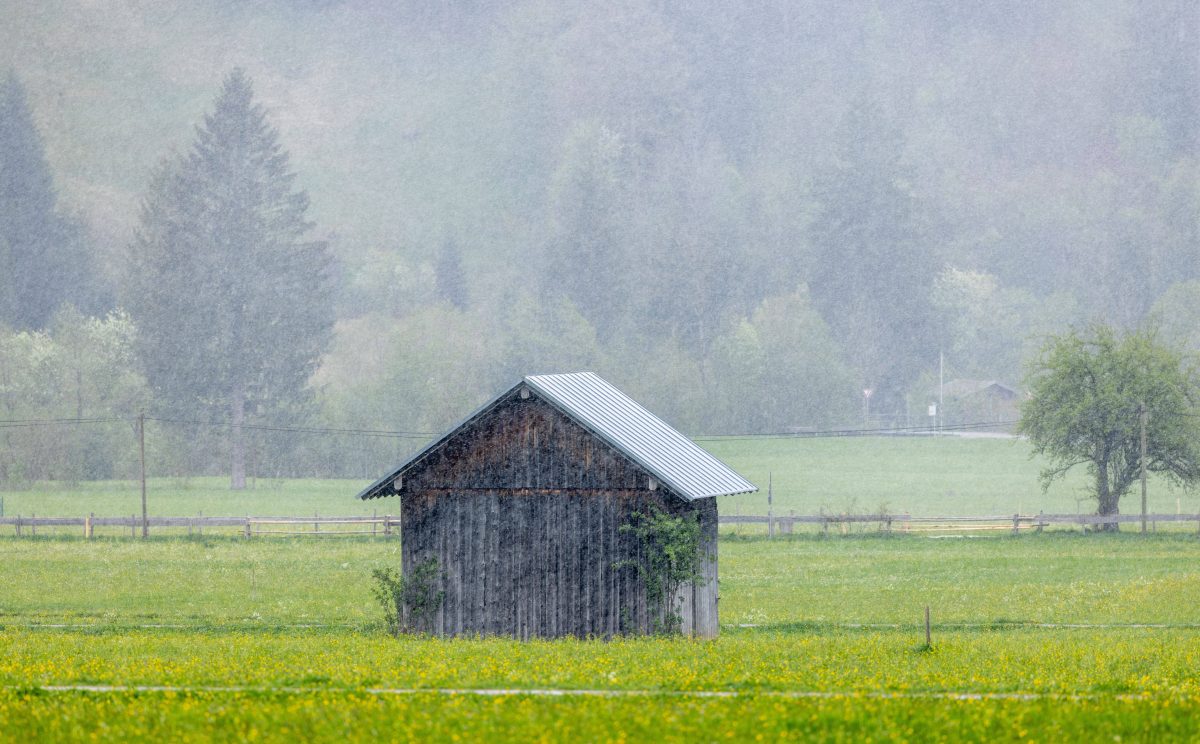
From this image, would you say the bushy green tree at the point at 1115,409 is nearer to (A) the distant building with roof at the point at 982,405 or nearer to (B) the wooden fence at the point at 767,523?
(B) the wooden fence at the point at 767,523

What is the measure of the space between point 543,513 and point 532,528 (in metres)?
Result: 0.36

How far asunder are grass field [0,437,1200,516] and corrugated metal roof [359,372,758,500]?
137ft

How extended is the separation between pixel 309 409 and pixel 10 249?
52.0 metres

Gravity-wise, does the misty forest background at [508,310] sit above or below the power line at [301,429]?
above

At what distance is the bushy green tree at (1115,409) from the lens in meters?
63.3

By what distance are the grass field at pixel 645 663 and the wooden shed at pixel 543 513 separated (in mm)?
1515

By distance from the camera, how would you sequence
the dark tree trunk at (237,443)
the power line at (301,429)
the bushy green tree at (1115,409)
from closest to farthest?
the bushy green tree at (1115,409) → the dark tree trunk at (237,443) → the power line at (301,429)

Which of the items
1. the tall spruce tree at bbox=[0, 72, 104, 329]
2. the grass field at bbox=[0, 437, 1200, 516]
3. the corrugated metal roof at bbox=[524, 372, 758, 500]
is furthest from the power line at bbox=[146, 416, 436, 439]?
the corrugated metal roof at bbox=[524, 372, 758, 500]

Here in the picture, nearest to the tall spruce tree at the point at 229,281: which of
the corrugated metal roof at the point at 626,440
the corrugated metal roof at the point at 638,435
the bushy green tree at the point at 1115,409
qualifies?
the bushy green tree at the point at 1115,409

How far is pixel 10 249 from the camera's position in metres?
146

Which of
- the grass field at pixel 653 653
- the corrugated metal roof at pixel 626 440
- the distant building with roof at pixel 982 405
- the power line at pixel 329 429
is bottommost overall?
the grass field at pixel 653 653

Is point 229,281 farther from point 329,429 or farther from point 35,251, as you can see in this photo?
point 35,251

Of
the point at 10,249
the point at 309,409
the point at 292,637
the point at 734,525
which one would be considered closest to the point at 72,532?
the point at 734,525

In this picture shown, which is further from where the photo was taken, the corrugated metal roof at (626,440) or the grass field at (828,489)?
the grass field at (828,489)
